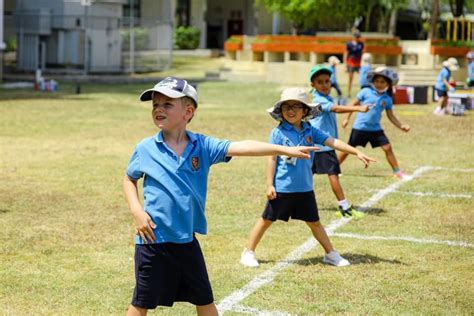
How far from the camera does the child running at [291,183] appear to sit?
711cm

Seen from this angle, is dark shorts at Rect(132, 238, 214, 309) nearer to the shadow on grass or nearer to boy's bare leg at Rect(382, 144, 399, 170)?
the shadow on grass

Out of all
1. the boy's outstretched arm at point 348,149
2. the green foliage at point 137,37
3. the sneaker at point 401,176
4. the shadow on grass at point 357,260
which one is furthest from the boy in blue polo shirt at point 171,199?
the green foliage at point 137,37

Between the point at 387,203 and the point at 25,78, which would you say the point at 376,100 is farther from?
the point at 25,78

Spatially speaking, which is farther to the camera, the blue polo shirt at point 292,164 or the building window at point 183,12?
the building window at point 183,12

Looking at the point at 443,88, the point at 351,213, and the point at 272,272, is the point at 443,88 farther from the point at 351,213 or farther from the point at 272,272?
the point at 272,272

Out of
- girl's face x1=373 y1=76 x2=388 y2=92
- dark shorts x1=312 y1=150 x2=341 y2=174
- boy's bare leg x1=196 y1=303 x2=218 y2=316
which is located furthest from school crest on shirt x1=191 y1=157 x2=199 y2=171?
girl's face x1=373 y1=76 x2=388 y2=92

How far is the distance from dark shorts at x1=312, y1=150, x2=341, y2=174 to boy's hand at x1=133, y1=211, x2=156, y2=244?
4.80m

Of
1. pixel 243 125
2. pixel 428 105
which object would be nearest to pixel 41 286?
pixel 243 125

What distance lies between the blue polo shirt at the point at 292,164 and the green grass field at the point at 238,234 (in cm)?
63

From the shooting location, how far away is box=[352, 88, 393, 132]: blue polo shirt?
11289 millimetres

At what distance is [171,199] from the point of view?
4797mm

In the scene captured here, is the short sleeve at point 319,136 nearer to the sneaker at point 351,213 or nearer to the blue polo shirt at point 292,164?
the blue polo shirt at point 292,164

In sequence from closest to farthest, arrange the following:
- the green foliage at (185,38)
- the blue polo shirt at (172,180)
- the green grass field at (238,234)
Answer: the blue polo shirt at (172,180) < the green grass field at (238,234) < the green foliage at (185,38)

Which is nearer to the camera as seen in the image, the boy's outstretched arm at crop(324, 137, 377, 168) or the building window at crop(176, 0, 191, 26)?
the boy's outstretched arm at crop(324, 137, 377, 168)
